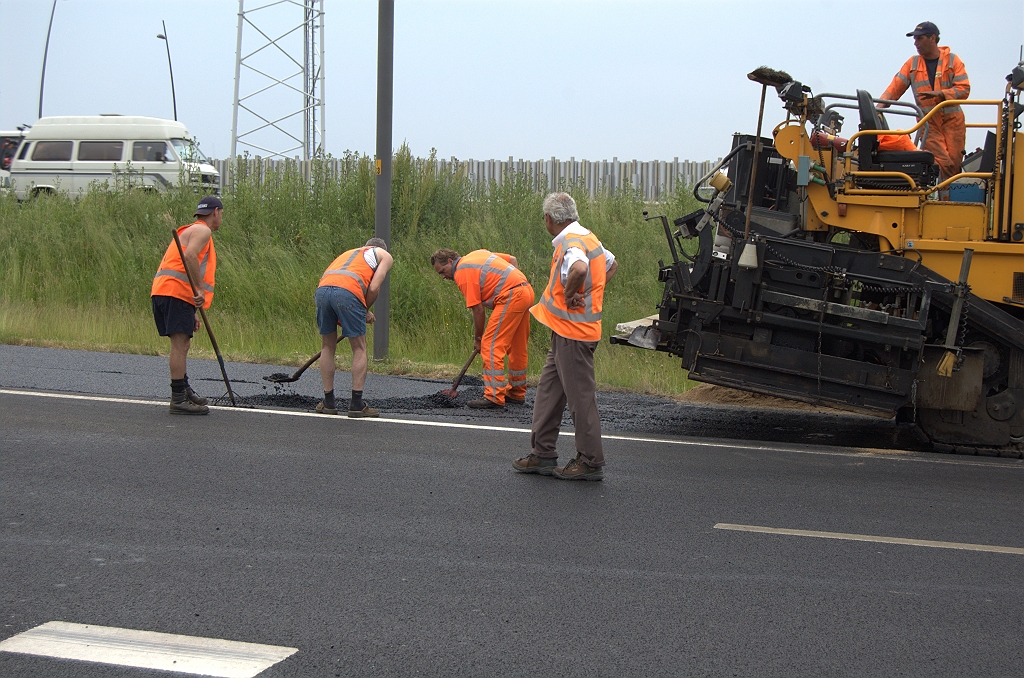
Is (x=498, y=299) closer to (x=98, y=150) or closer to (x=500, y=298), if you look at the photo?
(x=500, y=298)

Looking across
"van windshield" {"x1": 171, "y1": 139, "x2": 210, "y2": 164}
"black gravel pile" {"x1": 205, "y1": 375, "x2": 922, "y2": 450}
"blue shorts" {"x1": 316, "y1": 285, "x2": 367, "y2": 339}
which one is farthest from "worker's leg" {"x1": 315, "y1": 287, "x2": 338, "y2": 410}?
"van windshield" {"x1": 171, "y1": 139, "x2": 210, "y2": 164}

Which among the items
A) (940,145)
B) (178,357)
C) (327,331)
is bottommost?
(178,357)

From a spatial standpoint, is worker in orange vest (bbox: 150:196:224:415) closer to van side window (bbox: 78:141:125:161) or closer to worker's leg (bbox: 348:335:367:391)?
worker's leg (bbox: 348:335:367:391)

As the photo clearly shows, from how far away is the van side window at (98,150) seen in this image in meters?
25.3

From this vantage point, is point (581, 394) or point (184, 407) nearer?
point (581, 394)

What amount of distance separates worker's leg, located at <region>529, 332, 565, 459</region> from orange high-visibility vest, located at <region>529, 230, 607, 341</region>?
0.39 ft

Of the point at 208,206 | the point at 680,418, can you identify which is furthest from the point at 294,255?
the point at 680,418

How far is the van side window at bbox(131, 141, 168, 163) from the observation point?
24938 mm

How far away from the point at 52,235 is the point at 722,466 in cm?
1489

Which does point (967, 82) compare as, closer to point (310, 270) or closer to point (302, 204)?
point (310, 270)

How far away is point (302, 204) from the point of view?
18.5 m

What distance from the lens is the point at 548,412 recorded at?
264 inches

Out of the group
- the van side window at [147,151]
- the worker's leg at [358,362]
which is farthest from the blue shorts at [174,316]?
the van side window at [147,151]

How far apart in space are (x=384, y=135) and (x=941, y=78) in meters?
5.79
